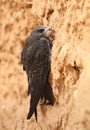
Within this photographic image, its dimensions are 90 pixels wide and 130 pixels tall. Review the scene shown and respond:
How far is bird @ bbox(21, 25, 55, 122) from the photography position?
4.43 ft

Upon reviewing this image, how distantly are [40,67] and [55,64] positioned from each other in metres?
0.05

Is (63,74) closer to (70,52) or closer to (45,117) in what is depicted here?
(70,52)

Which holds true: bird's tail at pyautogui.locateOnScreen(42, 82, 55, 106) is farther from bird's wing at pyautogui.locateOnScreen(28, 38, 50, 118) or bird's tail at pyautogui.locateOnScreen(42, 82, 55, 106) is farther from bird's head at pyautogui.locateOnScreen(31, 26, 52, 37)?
bird's head at pyautogui.locateOnScreen(31, 26, 52, 37)

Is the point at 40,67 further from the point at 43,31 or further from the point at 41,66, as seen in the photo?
the point at 43,31

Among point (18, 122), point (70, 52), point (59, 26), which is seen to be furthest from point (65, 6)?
point (18, 122)

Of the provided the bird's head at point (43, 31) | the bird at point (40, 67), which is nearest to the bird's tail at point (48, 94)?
the bird at point (40, 67)

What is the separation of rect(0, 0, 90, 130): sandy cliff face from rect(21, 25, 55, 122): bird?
2cm

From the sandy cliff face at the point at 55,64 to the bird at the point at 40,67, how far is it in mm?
20

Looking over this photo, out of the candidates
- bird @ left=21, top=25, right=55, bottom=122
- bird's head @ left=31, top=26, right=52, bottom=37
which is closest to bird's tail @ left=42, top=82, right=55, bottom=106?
bird @ left=21, top=25, right=55, bottom=122

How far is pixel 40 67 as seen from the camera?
1354 mm

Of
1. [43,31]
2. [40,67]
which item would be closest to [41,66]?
[40,67]

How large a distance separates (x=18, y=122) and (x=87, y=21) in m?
0.57

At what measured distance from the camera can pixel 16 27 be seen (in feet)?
5.67

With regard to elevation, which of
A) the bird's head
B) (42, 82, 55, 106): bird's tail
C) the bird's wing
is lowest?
(42, 82, 55, 106): bird's tail
